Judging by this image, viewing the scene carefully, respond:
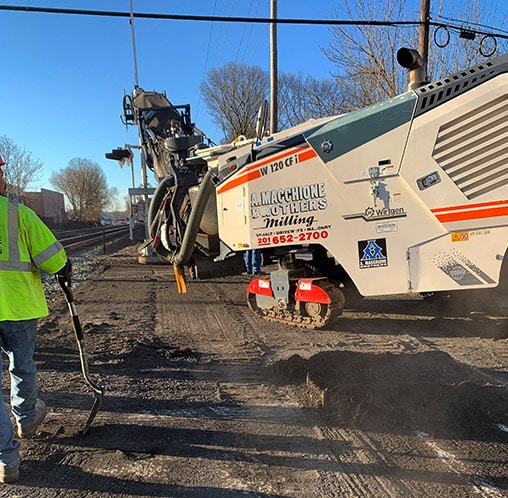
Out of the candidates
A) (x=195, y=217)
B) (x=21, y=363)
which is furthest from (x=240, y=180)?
(x=21, y=363)

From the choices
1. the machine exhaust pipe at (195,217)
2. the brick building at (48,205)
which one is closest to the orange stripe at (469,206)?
the machine exhaust pipe at (195,217)

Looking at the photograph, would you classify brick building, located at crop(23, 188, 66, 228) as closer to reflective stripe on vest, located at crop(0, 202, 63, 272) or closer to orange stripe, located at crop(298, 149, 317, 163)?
orange stripe, located at crop(298, 149, 317, 163)

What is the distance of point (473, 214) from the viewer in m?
4.68

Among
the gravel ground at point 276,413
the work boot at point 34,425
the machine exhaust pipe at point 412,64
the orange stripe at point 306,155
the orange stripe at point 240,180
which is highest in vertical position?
the machine exhaust pipe at point 412,64

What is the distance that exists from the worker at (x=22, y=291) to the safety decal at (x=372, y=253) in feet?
11.2

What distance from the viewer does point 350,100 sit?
17.0 meters

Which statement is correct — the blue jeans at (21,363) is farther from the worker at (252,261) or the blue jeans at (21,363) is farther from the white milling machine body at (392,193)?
the worker at (252,261)

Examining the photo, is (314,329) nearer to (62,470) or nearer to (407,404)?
(407,404)

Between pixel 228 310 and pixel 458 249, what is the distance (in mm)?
3806

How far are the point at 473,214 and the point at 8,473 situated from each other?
4.64 metres

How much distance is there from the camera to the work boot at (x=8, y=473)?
2588 millimetres

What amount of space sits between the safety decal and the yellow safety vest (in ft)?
11.3

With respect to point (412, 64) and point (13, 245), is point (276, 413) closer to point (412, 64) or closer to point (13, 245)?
point (13, 245)

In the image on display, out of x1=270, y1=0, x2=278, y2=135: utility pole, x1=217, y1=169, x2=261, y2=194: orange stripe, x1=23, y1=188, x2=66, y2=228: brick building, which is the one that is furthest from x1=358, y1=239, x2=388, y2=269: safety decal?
x1=23, y1=188, x2=66, y2=228: brick building
